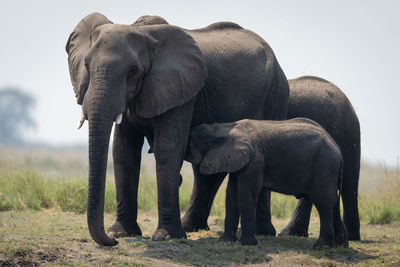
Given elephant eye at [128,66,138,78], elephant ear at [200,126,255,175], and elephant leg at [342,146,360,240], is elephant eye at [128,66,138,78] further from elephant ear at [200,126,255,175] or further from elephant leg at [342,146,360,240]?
elephant leg at [342,146,360,240]

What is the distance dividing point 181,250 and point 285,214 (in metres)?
5.61

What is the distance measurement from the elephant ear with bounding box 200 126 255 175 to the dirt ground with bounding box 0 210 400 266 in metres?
0.89

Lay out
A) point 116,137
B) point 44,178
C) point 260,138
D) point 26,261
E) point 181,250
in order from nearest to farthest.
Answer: point 26,261, point 181,250, point 260,138, point 116,137, point 44,178

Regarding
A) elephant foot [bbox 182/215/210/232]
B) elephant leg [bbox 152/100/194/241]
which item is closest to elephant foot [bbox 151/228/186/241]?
elephant leg [bbox 152/100/194/241]

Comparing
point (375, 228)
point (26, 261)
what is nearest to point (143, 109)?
point (26, 261)

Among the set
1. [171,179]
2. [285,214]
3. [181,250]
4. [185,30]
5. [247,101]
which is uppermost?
[185,30]

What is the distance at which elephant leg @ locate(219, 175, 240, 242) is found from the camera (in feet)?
30.6

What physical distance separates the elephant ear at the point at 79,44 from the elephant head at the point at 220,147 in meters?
1.49

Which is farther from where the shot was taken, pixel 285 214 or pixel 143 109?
pixel 285 214

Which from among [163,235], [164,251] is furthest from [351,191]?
[164,251]

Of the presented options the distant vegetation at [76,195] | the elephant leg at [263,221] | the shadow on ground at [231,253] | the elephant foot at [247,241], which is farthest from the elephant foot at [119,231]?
the distant vegetation at [76,195]

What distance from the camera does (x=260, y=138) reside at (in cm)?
934

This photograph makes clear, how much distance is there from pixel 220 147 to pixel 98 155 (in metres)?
1.67

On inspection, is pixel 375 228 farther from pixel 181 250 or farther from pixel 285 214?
pixel 181 250
